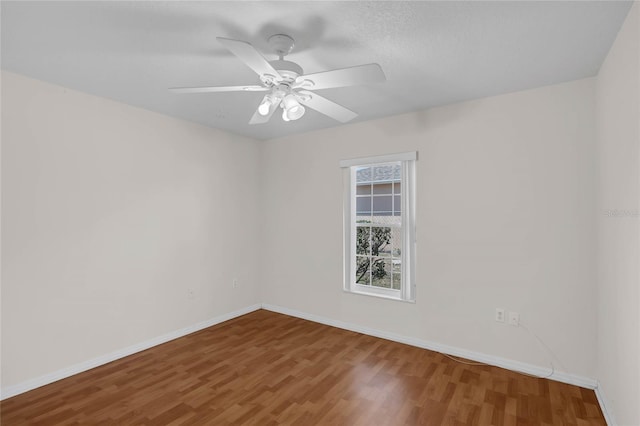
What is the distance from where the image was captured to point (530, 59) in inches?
87.5

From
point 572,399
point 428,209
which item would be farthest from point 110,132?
point 572,399

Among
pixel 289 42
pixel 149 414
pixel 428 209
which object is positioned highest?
pixel 289 42

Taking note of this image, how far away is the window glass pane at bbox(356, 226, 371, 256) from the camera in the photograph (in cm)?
383

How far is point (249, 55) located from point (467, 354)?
3135mm

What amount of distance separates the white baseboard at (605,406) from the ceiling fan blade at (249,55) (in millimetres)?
3033

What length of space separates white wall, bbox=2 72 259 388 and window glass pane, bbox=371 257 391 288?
1883 mm

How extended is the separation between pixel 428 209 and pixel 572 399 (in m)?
1.86

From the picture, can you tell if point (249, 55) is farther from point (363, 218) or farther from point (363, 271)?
point (363, 271)

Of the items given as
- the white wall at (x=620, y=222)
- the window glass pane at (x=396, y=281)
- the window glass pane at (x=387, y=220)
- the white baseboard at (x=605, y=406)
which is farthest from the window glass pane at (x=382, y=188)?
the white baseboard at (x=605, y=406)

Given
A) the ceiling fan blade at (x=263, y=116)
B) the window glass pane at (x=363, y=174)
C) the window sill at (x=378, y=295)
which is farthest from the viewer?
the window glass pane at (x=363, y=174)

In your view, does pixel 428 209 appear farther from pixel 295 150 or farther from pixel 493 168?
pixel 295 150

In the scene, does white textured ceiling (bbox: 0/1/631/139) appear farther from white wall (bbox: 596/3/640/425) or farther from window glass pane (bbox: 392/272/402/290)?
window glass pane (bbox: 392/272/402/290)

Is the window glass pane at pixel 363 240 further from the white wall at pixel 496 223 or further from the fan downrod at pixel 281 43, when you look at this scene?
the fan downrod at pixel 281 43

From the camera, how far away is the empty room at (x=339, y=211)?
1.86 m
